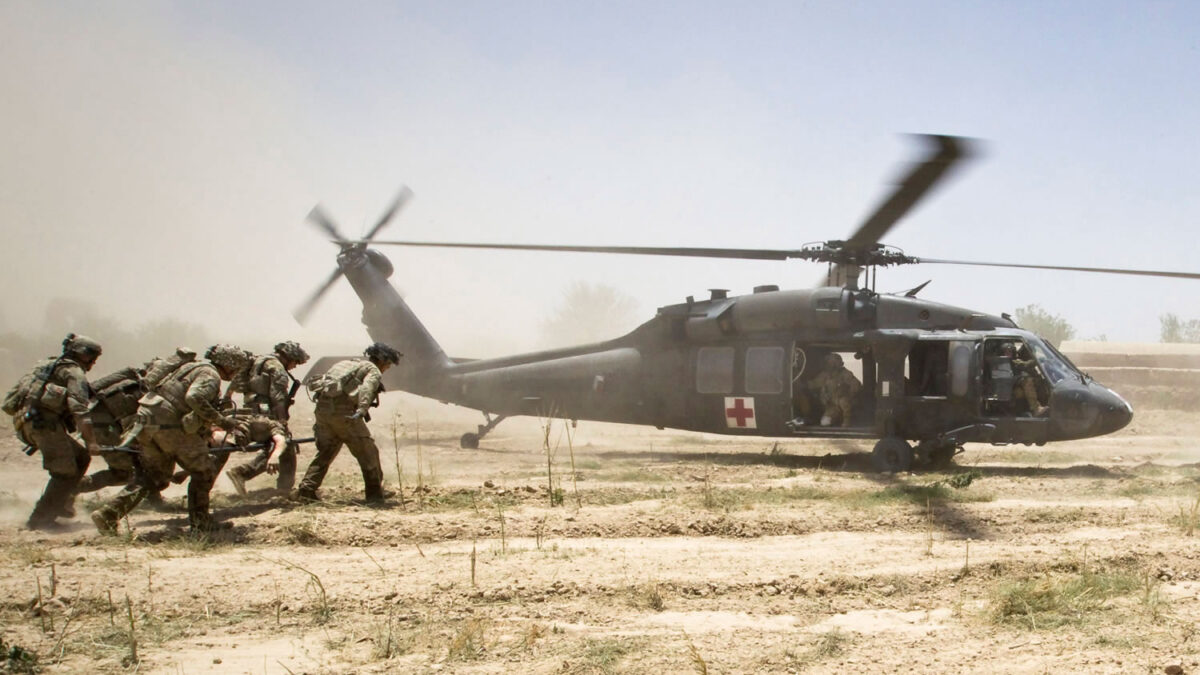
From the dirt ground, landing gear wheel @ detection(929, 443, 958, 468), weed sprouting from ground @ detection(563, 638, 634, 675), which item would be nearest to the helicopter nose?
the dirt ground

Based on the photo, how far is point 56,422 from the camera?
25.0 ft

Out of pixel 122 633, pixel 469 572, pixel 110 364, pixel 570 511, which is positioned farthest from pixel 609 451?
pixel 110 364

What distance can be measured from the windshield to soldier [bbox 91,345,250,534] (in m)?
8.81

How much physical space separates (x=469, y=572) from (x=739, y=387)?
6.69 metres

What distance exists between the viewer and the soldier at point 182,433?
694 cm

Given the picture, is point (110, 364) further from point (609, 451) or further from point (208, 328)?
point (609, 451)

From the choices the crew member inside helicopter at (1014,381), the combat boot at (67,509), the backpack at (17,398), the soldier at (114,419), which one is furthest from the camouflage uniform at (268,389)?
the crew member inside helicopter at (1014,381)

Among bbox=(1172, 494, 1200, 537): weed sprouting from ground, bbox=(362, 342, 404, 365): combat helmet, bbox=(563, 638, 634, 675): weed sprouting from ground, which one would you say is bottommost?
bbox=(563, 638, 634, 675): weed sprouting from ground

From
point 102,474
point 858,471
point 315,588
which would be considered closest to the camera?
point 315,588

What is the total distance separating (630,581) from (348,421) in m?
3.50

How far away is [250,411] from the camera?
28.7ft

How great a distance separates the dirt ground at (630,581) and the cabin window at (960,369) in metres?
1.30

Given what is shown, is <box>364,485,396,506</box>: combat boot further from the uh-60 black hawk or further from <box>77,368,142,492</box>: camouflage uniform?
the uh-60 black hawk

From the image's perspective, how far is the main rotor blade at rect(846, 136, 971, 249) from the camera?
8.06 metres
